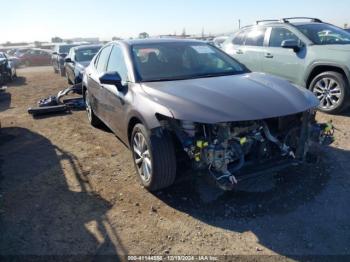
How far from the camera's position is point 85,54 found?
38.5 ft

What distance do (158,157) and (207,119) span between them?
690 millimetres

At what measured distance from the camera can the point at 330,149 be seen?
514 cm

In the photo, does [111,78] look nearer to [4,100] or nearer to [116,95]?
[116,95]

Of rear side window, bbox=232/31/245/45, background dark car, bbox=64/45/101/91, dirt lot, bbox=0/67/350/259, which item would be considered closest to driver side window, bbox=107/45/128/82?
dirt lot, bbox=0/67/350/259

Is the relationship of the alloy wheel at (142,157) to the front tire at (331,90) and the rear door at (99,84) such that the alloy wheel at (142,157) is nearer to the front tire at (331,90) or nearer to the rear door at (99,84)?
the rear door at (99,84)

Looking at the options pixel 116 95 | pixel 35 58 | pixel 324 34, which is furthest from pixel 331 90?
pixel 35 58

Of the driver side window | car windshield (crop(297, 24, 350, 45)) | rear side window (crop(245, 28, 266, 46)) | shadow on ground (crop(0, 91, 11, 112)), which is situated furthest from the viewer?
rear side window (crop(245, 28, 266, 46))

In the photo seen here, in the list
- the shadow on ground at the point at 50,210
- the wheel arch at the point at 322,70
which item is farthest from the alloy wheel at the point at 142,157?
the wheel arch at the point at 322,70

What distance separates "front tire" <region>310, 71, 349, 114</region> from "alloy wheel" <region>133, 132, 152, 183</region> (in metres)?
4.37

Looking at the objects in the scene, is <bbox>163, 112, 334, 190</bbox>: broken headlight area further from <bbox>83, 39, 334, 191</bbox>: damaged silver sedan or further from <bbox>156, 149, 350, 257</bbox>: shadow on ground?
<bbox>156, 149, 350, 257</bbox>: shadow on ground

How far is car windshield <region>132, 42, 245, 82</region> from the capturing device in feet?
14.6

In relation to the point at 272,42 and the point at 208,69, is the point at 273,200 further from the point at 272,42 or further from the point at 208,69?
the point at 272,42

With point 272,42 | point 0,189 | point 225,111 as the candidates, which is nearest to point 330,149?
point 225,111

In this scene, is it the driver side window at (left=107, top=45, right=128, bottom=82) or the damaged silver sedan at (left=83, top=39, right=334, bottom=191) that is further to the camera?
the driver side window at (left=107, top=45, right=128, bottom=82)
